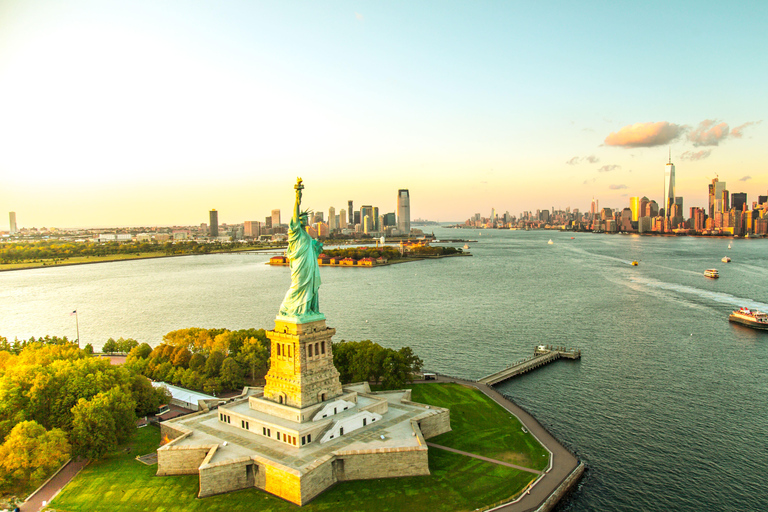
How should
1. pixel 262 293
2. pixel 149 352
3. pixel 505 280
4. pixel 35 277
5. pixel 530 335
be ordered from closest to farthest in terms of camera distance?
pixel 149 352
pixel 530 335
pixel 262 293
pixel 505 280
pixel 35 277

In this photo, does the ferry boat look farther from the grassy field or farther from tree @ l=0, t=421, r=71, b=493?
tree @ l=0, t=421, r=71, b=493

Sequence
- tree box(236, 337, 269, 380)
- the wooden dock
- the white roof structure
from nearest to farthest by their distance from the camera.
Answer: the white roof structure → tree box(236, 337, 269, 380) → the wooden dock

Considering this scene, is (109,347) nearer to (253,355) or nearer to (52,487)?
(253,355)

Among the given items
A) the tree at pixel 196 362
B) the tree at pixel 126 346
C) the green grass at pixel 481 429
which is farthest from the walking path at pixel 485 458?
the tree at pixel 126 346

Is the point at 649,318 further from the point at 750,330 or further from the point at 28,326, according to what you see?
the point at 28,326

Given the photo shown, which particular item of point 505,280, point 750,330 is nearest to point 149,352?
point 750,330

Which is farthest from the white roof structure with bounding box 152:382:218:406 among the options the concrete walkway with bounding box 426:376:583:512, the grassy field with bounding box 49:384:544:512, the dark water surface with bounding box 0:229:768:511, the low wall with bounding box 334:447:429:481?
the concrete walkway with bounding box 426:376:583:512

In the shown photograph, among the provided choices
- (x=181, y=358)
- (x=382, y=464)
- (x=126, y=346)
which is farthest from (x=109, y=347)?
(x=382, y=464)
